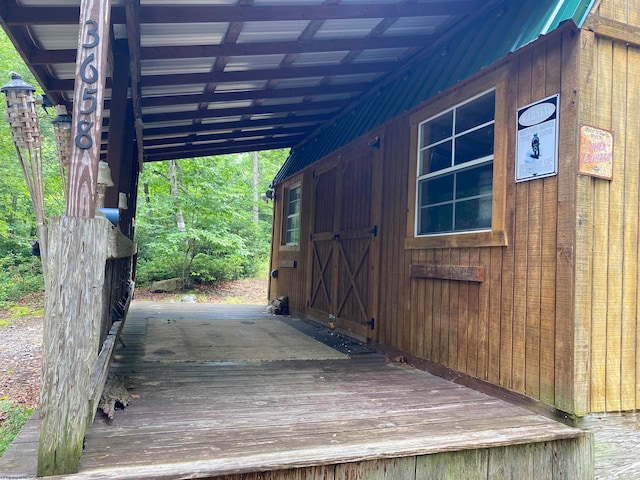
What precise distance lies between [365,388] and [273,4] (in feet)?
9.63

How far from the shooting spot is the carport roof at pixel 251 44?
3281mm

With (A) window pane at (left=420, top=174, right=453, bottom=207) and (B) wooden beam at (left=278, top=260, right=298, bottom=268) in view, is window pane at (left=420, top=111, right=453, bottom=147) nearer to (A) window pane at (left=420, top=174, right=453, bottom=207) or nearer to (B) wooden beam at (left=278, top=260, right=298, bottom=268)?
(A) window pane at (left=420, top=174, right=453, bottom=207)

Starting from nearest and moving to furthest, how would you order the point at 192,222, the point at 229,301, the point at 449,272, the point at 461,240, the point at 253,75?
the point at 461,240
the point at 449,272
the point at 253,75
the point at 229,301
the point at 192,222

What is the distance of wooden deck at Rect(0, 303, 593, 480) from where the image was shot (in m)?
1.95

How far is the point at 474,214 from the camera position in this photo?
353 centimetres

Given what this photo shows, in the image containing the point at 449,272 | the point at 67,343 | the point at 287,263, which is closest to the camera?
the point at 67,343

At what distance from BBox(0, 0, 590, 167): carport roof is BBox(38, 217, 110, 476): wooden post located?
1.87 metres

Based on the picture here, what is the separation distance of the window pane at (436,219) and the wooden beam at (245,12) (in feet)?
5.25

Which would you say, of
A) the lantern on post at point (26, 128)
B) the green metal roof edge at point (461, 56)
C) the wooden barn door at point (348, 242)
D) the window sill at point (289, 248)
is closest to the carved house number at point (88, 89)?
the lantern on post at point (26, 128)

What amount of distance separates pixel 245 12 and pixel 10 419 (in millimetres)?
4450

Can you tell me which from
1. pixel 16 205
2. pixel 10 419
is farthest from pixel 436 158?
pixel 16 205

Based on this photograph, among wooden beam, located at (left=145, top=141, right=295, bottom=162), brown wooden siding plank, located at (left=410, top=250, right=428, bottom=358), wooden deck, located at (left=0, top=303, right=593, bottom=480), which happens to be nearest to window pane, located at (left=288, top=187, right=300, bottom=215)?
wooden beam, located at (left=145, top=141, right=295, bottom=162)

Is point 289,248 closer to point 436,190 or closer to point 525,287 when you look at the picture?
point 436,190

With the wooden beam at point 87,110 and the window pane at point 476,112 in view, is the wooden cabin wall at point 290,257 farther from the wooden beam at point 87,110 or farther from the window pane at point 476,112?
the wooden beam at point 87,110
